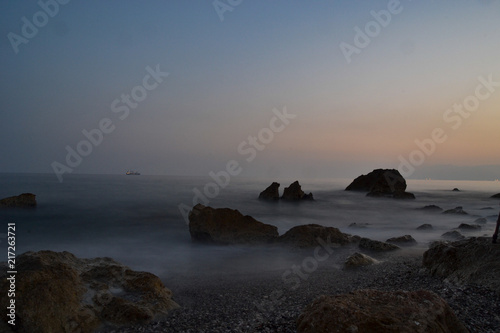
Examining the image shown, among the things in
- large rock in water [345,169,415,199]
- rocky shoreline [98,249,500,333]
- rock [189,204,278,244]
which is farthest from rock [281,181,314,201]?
rocky shoreline [98,249,500,333]

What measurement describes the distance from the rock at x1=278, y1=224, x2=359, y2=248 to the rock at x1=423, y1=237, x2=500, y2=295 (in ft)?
15.4

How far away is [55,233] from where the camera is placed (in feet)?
55.6

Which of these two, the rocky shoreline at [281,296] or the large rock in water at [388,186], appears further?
the large rock in water at [388,186]

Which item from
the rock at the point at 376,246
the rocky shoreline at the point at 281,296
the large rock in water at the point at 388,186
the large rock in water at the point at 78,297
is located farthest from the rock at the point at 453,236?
the large rock in water at the point at 388,186

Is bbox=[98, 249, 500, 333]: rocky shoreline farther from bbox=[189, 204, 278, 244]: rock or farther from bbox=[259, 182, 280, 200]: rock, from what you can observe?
bbox=[259, 182, 280, 200]: rock

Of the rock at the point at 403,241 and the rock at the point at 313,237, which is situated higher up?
the rock at the point at 313,237

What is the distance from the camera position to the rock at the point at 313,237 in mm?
12250

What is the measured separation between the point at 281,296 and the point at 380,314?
11.3 feet

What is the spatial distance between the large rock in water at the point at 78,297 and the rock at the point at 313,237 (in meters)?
6.87

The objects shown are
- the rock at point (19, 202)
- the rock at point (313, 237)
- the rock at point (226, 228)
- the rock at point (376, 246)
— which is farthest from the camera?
the rock at point (19, 202)

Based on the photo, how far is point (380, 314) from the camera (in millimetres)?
3949

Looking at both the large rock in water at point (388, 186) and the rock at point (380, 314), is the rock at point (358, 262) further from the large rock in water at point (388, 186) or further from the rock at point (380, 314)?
the large rock in water at point (388, 186)

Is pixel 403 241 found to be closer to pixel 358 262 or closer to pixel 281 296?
pixel 358 262

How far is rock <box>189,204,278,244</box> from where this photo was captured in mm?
13227
